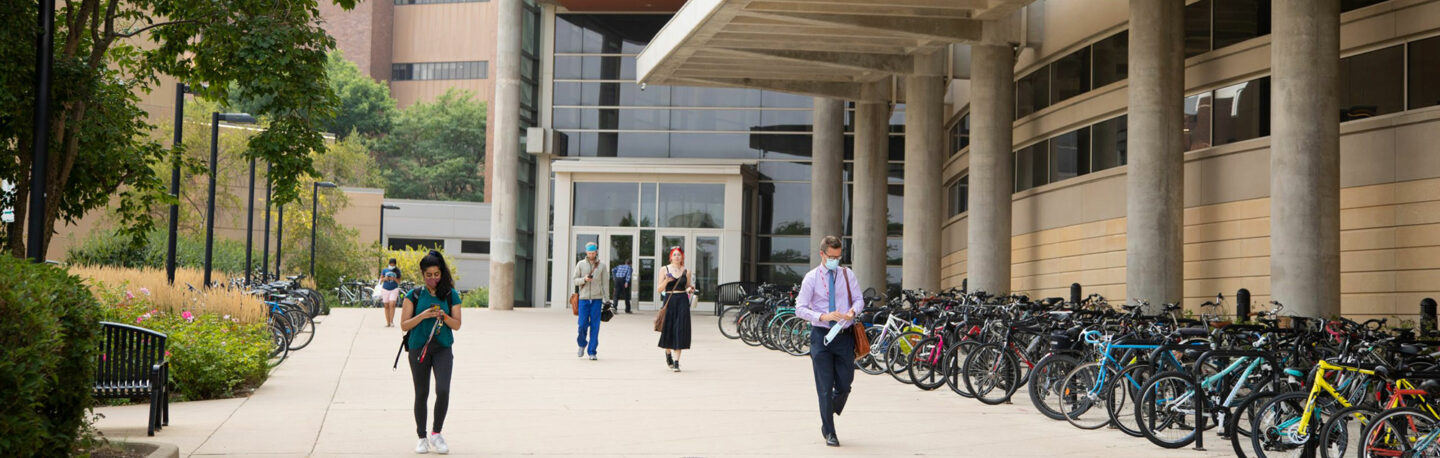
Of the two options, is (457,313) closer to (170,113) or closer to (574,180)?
(574,180)

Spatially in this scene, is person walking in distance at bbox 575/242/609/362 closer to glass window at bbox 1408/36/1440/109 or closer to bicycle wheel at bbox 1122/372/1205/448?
bicycle wheel at bbox 1122/372/1205/448

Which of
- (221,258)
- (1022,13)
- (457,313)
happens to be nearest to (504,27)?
(221,258)

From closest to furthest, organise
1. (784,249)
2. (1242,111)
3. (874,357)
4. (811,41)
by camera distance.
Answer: (874,357)
(1242,111)
(811,41)
(784,249)

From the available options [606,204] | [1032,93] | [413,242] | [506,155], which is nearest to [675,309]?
[1032,93]

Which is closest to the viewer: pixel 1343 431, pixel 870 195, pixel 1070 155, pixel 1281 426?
pixel 1343 431

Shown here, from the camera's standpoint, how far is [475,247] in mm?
75938

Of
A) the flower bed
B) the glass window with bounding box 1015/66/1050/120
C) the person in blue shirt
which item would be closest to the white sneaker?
the flower bed

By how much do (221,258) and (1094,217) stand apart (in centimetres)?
2699

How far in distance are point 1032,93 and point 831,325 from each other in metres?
21.1

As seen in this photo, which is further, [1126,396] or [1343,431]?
[1126,396]

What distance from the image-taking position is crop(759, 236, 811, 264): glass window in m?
43.3

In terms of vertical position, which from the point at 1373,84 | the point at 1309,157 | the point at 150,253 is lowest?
the point at 150,253

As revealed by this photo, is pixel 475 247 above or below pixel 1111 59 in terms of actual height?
below

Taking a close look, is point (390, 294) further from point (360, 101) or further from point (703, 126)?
point (360, 101)
